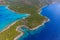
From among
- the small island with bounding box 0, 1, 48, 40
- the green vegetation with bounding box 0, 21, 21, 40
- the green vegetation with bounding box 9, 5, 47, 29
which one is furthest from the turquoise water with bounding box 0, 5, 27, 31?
the green vegetation with bounding box 9, 5, 47, 29

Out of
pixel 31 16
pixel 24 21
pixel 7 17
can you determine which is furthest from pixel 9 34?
pixel 31 16

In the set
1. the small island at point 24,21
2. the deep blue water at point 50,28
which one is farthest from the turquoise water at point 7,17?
the deep blue water at point 50,28

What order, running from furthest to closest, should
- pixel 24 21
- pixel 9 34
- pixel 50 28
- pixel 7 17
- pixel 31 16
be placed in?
pixel 31 16, pixel 7 17, pixel 24 21, pixel 50 28, pixel 9 34

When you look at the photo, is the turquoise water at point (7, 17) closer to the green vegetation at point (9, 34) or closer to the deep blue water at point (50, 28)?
the green vegetation at point (9, 34)

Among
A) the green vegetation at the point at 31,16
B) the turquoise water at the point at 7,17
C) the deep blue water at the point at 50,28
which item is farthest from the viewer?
the green vegetation at the point at 31,16

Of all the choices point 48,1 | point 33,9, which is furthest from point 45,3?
point 33,9

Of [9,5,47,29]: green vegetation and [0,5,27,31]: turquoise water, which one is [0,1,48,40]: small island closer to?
[9,5,47,29]: green vegetation

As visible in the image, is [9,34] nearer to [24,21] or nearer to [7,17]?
[24,21]
